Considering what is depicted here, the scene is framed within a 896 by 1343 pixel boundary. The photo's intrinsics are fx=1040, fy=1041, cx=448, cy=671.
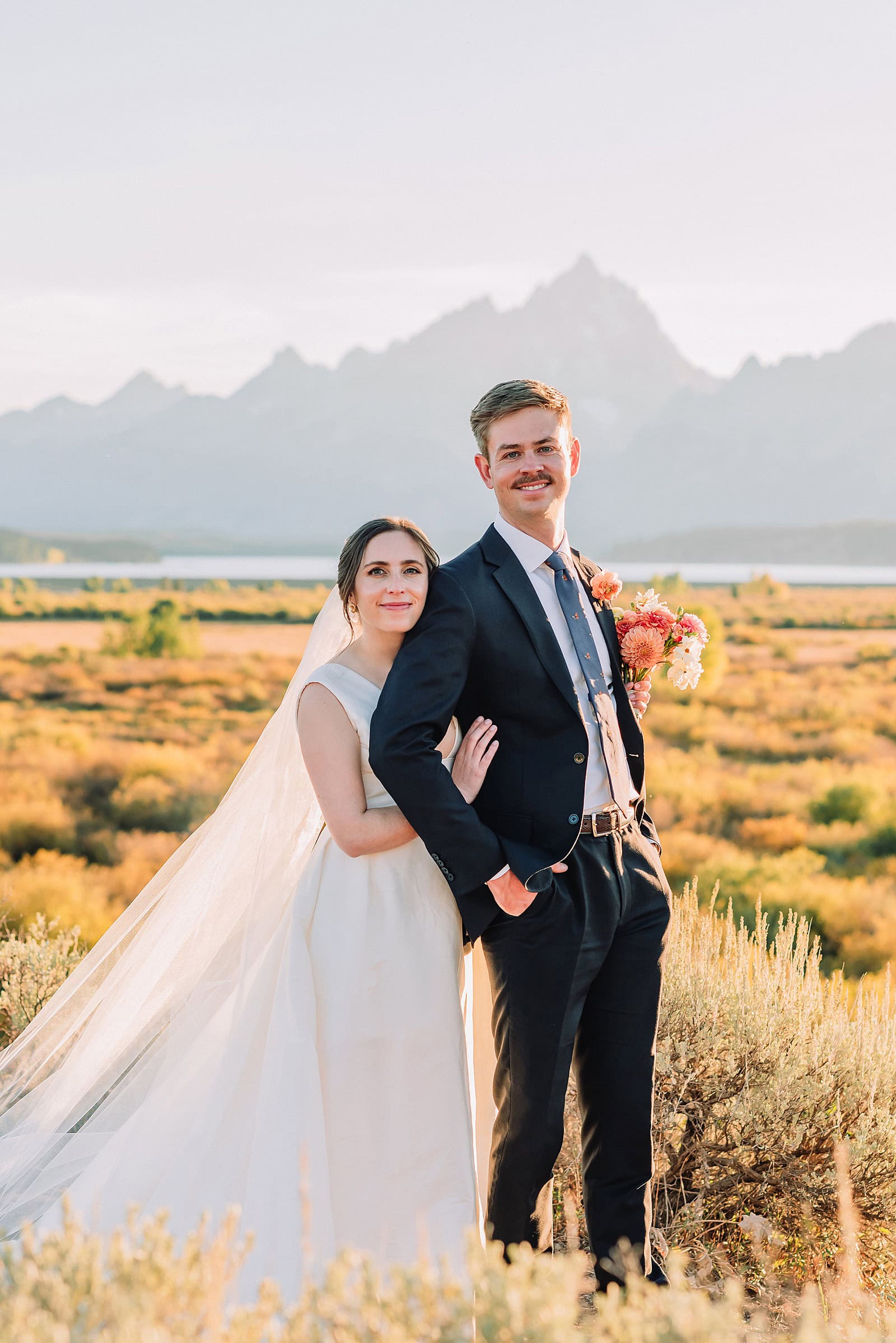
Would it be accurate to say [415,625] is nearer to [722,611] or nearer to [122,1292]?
[122,1292]

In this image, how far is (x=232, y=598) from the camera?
7225cm

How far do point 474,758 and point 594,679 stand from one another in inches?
18.2

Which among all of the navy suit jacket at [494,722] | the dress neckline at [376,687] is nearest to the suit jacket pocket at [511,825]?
the navy suit jacket at [494,722]

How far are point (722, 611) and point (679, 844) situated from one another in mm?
50251

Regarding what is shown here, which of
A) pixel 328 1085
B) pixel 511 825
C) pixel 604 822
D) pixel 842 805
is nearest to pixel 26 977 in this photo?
pixel 328 1085

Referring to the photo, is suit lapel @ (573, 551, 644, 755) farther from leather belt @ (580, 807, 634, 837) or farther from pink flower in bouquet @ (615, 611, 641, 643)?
leather belt @ (580, 807, 634, 837)

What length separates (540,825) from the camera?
2.95 m

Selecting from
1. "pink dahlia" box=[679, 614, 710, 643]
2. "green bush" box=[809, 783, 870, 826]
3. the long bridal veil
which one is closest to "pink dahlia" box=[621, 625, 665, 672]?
"pink dahlia" box=[679, 614, 710, 643]

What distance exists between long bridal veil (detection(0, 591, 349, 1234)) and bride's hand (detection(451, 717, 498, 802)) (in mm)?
593

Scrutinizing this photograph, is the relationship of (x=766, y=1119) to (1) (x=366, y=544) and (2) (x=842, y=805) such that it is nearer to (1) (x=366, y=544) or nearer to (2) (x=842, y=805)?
(1) (x=366, y=544)

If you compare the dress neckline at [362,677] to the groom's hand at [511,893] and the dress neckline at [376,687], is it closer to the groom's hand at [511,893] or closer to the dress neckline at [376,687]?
the dress neckline at [376,687]

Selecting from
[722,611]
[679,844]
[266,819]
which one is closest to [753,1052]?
[266,819]

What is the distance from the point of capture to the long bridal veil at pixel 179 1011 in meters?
3.14

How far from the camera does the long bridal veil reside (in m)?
3.14
